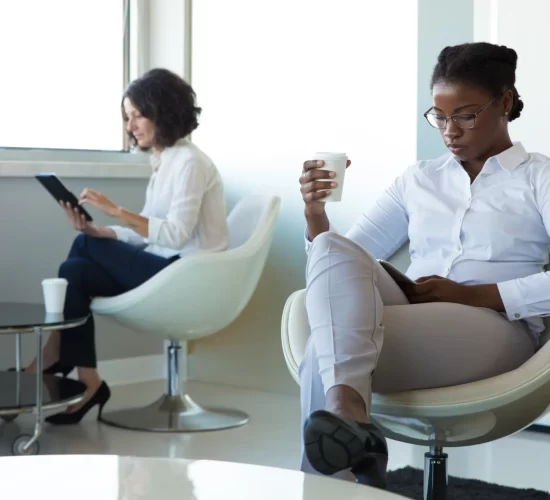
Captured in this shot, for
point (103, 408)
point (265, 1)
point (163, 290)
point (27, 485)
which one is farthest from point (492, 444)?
point (27, 485)

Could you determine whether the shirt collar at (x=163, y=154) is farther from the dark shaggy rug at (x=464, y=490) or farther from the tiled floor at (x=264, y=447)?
the dark shaggy rug at (x=464, y=490)

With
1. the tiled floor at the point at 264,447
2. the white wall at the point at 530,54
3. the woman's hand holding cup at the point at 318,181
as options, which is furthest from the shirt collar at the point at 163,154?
the woman's hand holding cup at the point at 318,181

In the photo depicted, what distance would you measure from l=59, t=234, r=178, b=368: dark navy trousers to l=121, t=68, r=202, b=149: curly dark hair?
0.43 meters

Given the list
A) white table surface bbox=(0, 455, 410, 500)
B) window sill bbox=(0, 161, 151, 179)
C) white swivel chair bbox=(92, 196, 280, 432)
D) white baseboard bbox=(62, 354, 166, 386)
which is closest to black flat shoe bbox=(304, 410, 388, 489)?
white table surface bbox=(0, 455, 410, 500)

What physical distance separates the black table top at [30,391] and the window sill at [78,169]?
86 cm

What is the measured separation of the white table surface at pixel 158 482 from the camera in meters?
1.20

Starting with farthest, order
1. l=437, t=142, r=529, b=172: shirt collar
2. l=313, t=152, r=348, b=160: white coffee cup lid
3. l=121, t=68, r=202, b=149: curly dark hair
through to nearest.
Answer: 1. l=121, t=68, r=202, b=149: curly dark hair
2. l=437, t=142, r=529, b=172: shirt collar
3. l=313, t=152, r=348, b=160: white coffee cup lid

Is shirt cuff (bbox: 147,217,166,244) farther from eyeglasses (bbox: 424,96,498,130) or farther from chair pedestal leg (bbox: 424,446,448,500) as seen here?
chair pedestal leg (bbox: 424,446,448,500)

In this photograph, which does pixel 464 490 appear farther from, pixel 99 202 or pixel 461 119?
pixel 99 202

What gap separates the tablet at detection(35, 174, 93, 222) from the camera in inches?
130

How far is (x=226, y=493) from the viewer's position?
121cm

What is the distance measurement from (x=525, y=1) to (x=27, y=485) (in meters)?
2.63

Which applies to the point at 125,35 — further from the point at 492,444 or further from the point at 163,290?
the point at 492,444

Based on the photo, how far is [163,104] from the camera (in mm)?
3557
